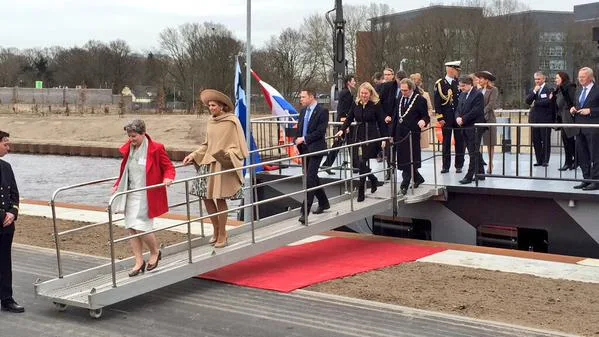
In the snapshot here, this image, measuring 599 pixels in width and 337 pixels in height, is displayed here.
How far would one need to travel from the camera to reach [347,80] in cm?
1199

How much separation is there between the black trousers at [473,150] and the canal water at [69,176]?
683 cm

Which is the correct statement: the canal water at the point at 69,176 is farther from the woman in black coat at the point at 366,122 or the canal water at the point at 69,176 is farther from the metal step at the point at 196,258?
the metal step at the point at 196,258

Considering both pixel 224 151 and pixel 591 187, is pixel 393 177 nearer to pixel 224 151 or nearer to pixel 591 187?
pixel 591 187

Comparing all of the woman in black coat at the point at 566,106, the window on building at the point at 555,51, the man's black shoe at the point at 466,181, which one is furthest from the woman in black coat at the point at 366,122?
the window on building at the point at 555,51

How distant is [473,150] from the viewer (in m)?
11.3

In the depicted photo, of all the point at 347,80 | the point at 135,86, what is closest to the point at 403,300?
the point at 347,80

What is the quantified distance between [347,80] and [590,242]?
4391 millimetres

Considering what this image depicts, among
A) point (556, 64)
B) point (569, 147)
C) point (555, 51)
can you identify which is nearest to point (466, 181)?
point (569, 147)

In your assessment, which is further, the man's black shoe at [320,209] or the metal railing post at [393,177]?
the metal railing post at [393,177]

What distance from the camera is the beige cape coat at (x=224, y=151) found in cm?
807

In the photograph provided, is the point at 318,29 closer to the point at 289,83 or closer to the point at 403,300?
the point at 289,83

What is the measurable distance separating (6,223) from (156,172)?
1.46 meters

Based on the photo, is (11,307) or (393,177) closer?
(11,307)

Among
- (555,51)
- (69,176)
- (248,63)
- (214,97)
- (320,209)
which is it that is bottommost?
(69,176)
